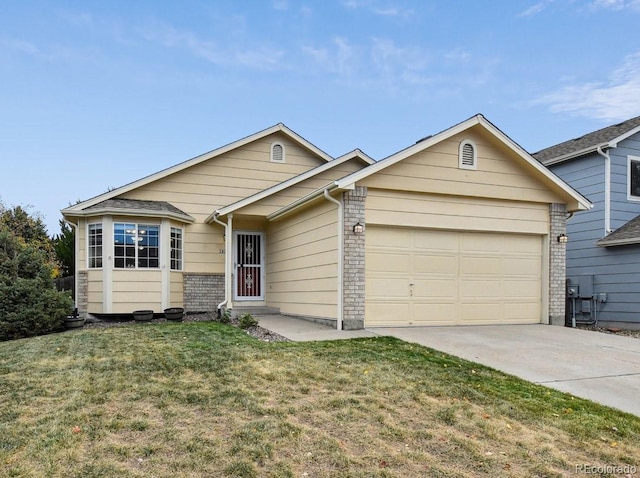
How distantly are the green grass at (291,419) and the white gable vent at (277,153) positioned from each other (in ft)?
27.9

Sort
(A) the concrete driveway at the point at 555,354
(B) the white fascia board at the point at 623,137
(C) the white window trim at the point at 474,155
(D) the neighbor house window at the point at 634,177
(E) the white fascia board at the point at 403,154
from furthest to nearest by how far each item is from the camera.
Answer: (D) the neighbor house window at the point at 634,177 → (B) the white fascia board at the point at 623,137 → (C) the white window trim at the point at 474,155 → (E) the white fascia board at the point at 403,154 → (A) the concrete driveway at the point at 555,354

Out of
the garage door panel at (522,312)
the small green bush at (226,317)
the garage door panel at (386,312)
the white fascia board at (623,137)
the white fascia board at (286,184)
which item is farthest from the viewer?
the white fascia board at (623,137)

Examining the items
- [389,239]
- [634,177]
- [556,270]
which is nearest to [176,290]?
[389,239]

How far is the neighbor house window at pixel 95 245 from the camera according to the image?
468 inches

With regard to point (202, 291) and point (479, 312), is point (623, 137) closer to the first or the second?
point (479, 312)

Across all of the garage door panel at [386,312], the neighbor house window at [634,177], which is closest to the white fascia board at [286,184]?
the garage door panel at [386,312]

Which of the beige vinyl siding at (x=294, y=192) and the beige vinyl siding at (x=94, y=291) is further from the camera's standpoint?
the beige vinyl siding at (x=294, y=192)

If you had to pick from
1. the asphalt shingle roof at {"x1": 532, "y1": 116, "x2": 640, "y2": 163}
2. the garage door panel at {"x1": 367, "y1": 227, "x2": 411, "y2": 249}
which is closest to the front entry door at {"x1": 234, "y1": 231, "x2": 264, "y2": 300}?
the garage door panel at {"x1": 367, "y1": 227, "x2": 411, "y2": 249}

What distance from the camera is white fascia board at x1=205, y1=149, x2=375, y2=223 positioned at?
456 inches

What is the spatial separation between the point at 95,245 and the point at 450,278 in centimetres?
890

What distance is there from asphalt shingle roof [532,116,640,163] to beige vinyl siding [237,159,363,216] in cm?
649

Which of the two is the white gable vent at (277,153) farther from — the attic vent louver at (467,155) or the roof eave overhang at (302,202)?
the attic vent louver at (467,155)

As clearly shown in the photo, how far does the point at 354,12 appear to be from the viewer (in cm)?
1455

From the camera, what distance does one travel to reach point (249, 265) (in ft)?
45.2
